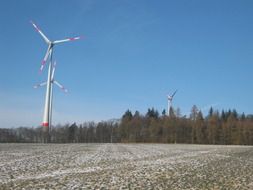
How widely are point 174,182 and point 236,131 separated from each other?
5224 inches

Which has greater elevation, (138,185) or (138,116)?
(138,116)

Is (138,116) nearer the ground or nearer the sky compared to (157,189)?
nearer the sky

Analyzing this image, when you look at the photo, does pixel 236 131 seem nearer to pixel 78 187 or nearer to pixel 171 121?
pixel 171 121

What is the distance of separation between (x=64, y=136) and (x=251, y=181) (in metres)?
177

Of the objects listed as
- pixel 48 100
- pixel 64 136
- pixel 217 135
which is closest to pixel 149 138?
pixel 217 135

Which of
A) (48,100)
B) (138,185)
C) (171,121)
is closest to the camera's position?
(138,185)

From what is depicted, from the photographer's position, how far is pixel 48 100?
292ft

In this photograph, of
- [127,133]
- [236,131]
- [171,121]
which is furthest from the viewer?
[127,133]

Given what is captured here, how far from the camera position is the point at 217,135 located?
14900 centimetres

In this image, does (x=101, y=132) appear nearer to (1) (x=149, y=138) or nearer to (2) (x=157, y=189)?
(1) (x=149, y=138)

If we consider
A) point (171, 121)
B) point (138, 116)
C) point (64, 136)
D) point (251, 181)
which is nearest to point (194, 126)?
point (171, 121)

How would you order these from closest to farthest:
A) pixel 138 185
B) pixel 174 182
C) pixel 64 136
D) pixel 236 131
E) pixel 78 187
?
1. pixel 78 187
2. pixel 138 185
3. pixel 174 182
4. pixel 236 131
5. pixel 64 136

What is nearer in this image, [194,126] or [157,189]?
[157,189]

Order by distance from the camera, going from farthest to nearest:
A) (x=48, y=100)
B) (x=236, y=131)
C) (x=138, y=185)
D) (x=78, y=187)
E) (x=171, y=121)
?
(x=171, y=121)
(x=236, y=131)
(x=48, y=100)
(x=138, y=185)
(x=78, y=187)
